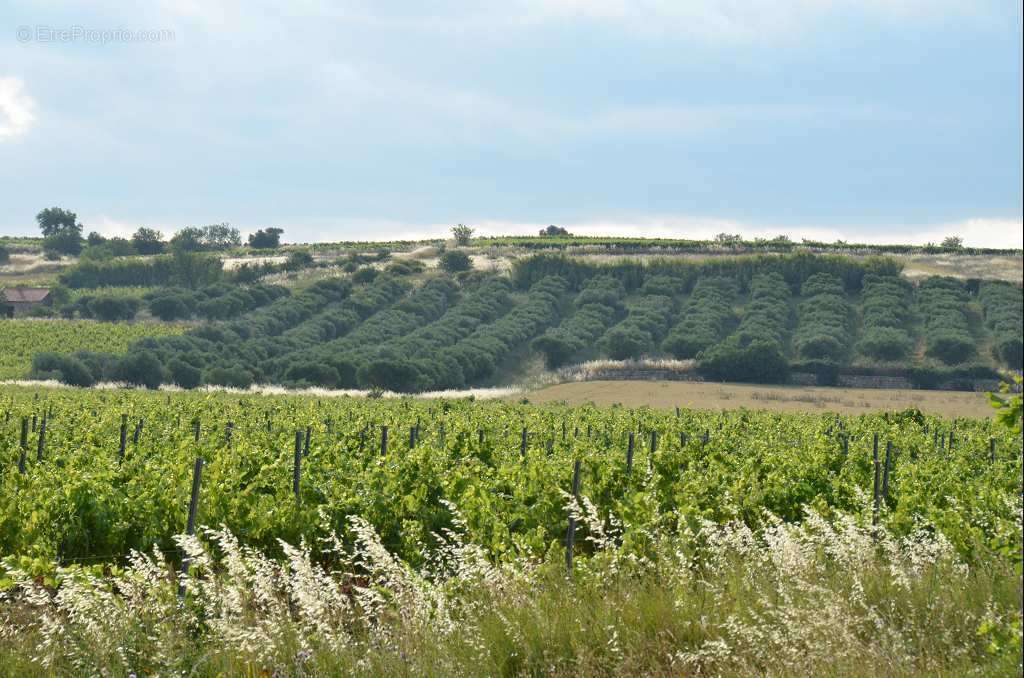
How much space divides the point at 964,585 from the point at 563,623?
3078 mm

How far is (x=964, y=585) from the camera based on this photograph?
25.0ft

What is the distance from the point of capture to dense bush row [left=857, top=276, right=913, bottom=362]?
225 feet

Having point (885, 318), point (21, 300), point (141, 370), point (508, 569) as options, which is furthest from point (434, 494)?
point (21, 300)

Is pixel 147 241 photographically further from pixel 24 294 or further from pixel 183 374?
pixel 183 374

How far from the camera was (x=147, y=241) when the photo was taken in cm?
13488

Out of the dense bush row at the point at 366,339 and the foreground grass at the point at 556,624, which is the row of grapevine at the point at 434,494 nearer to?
the foreground grass at the point at 556,624

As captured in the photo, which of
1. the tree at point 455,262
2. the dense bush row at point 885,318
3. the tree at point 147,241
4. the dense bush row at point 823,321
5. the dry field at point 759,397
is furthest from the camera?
the tree at point 147,241

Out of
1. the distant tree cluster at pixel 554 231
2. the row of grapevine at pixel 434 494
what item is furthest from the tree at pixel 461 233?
the row of grapevine at pixel 434 494

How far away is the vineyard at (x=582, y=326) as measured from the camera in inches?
2530

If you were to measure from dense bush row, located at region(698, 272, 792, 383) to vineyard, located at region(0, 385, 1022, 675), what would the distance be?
51.9m

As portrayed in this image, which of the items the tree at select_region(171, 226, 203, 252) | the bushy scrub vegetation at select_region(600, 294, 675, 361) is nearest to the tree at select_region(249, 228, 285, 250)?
the tree at select_region(171, 226, 203, 252)

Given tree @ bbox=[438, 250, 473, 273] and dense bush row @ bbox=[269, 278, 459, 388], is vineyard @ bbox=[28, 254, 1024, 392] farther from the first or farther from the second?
tree @ bbox=[438, 250, 473, 273]

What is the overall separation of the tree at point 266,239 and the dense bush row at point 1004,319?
92166mm

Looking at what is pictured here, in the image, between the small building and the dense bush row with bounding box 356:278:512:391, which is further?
the small building
